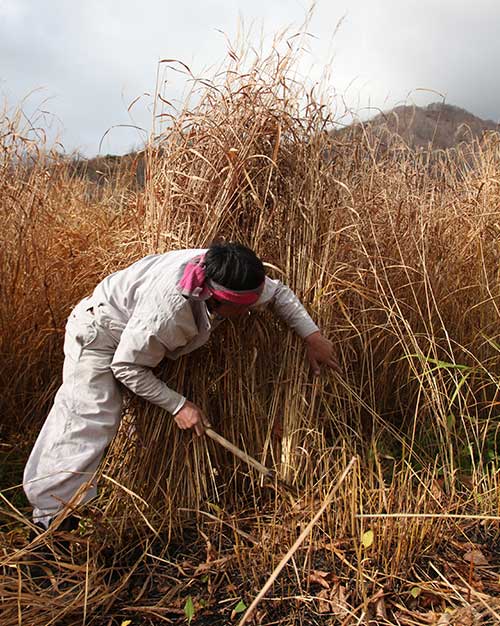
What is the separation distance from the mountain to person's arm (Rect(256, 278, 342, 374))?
1254 millimetres

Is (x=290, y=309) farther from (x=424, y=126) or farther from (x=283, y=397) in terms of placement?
(x=424, y=126)

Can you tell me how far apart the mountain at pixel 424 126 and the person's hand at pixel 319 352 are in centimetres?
135

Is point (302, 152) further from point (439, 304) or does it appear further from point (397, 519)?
Result: point (397, 519)

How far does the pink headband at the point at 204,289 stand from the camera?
5.91ft

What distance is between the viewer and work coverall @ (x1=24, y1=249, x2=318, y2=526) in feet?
6.13

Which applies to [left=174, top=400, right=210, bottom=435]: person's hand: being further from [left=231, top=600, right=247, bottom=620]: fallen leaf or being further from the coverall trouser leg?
[left=231, top=600, right=247, bottom=620]: fallen leaf

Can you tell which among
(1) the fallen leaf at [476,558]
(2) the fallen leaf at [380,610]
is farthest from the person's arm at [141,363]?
(1) the fallen leaf at [476,558]

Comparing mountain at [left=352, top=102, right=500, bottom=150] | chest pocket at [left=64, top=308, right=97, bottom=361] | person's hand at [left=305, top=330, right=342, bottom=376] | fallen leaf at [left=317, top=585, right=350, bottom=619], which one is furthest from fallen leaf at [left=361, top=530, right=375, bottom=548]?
mountain at [left=352, top=102, right=500, bottom=150]

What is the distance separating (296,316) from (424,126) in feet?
10.7

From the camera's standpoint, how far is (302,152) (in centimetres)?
230

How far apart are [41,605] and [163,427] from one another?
74 centimetres

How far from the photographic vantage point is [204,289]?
73.4 inches

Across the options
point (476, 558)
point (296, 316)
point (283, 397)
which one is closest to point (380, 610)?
point (476, 558)

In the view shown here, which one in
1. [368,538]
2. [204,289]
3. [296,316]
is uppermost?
[204,289]
